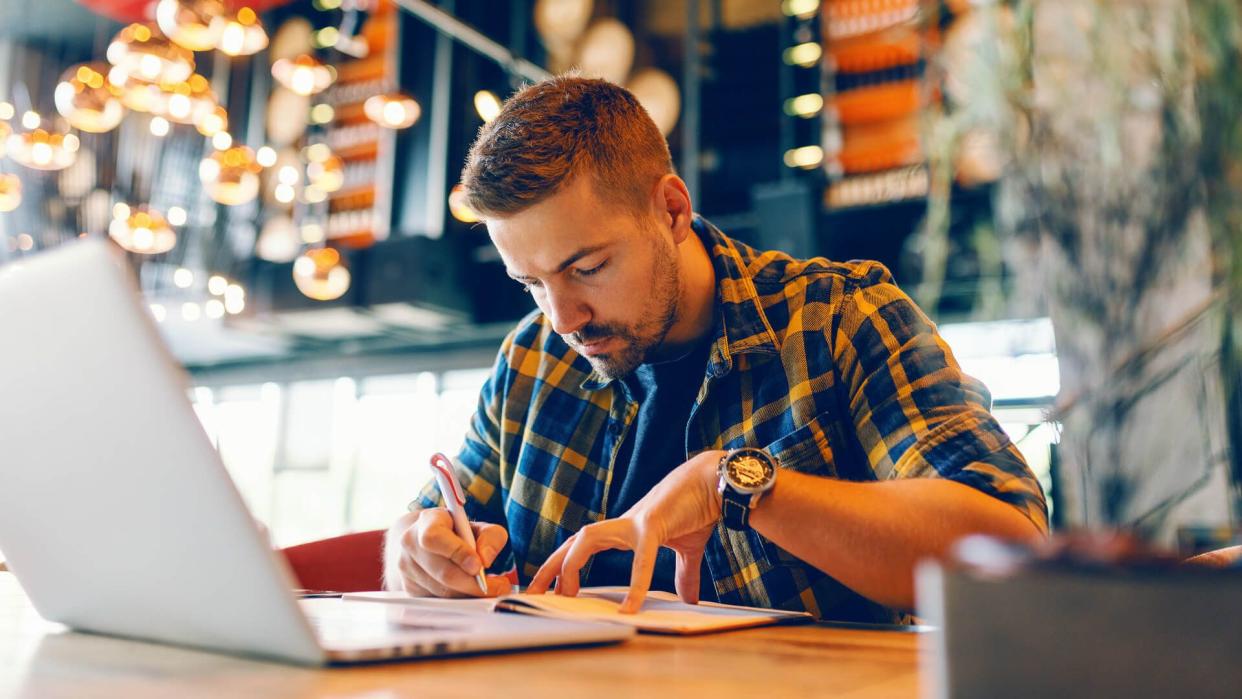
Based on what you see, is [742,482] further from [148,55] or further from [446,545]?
[148,55]

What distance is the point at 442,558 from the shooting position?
4.34 feet

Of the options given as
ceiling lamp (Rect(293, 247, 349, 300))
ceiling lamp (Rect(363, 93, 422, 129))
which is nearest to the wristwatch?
ceiling lamp (Rect(363, 93, 422, 129))

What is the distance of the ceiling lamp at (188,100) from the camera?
378cm

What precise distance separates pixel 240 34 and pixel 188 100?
0.44 m

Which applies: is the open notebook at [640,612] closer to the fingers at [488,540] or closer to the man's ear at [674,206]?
the fingers at [488,540]

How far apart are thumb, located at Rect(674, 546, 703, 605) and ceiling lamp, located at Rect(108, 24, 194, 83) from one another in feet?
9.74

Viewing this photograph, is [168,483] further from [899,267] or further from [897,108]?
[897,108]

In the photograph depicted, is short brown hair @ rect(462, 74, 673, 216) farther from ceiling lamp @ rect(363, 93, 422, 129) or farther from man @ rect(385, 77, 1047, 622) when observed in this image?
ceiling lamp @ rect(363, 93, 422, 129)

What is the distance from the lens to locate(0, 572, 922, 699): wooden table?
2.09 feet

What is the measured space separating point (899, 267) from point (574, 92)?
13.6 feet

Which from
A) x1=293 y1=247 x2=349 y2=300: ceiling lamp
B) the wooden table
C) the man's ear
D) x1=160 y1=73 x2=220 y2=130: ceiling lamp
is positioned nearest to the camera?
the wooden table

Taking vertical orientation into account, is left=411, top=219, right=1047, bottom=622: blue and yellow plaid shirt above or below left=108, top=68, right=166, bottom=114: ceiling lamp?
below

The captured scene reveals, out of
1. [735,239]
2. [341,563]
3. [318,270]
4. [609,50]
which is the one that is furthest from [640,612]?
[609,50]

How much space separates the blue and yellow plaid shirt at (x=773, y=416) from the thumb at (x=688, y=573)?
0.22 meters
